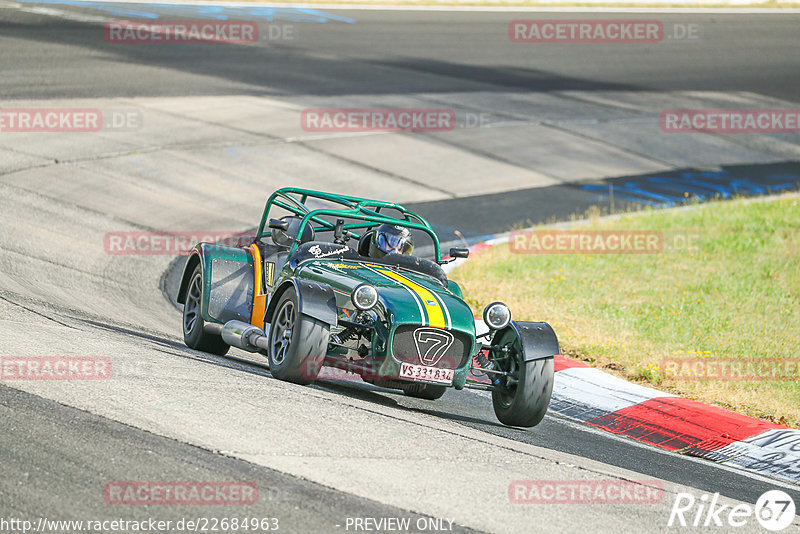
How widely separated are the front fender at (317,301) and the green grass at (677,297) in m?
3.77

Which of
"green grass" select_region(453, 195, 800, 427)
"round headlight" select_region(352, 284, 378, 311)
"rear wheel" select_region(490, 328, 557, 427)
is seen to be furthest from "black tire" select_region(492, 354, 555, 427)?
"green grass" select_region(453, 195, 800, 427)

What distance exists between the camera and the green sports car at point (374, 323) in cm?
804

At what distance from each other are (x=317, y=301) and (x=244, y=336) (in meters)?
1.43

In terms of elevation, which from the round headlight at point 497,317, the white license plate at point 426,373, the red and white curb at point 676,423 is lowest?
the red and white curb at point 676,423

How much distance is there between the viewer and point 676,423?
9.18 meters

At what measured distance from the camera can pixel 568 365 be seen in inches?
416

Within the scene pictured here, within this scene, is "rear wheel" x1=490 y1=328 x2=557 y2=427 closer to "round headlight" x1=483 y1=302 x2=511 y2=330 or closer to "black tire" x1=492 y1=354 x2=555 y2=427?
"black tire" x1=492 y1=354 x2=555 y2=427

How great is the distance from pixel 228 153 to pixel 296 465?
13.7 meters

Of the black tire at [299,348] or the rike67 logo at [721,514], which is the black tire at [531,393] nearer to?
the black tire at [299,348]

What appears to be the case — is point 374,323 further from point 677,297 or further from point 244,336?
point 677,297

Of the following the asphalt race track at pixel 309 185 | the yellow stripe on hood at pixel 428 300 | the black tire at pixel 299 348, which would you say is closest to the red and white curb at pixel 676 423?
the asphalt race track at pixel 309 185

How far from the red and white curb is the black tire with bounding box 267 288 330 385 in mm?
2565

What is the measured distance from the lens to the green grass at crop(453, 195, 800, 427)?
34.8 ft

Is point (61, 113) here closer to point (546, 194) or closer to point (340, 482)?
point (546, 194)
